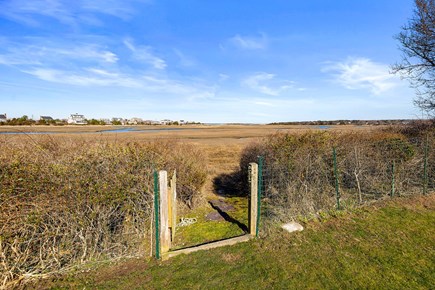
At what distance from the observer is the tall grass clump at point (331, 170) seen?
23.3ft

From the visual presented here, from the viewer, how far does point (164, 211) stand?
4.54 metres

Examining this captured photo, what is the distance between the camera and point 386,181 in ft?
27.7

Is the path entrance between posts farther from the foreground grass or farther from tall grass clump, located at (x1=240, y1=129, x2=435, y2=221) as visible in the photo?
tall grass clump, located at (x1=240, y1=129, x2=435, y2=221)

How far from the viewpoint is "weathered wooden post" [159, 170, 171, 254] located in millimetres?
4459

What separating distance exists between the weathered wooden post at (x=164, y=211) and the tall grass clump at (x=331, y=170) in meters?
3.17

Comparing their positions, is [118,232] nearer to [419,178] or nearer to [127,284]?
[127,284]

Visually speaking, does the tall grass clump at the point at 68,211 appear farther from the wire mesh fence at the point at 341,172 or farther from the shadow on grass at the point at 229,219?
the wire mesh fence at the point at 341,172

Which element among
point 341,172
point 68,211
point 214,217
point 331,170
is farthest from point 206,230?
point 341,172

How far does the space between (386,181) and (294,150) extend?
10.9ft

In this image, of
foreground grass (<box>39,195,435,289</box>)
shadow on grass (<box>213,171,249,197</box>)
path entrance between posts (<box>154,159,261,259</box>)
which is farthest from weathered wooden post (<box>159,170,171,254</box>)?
shadow on grass (<box>213,171,249,197</box>)

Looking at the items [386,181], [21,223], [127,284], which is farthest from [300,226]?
[21,223]

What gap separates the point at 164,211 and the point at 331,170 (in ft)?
19.8

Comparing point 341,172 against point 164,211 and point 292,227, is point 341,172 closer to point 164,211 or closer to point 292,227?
point 292,227

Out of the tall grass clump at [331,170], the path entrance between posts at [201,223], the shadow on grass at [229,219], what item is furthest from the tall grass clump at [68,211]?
the tall grass clump at [331,170]
